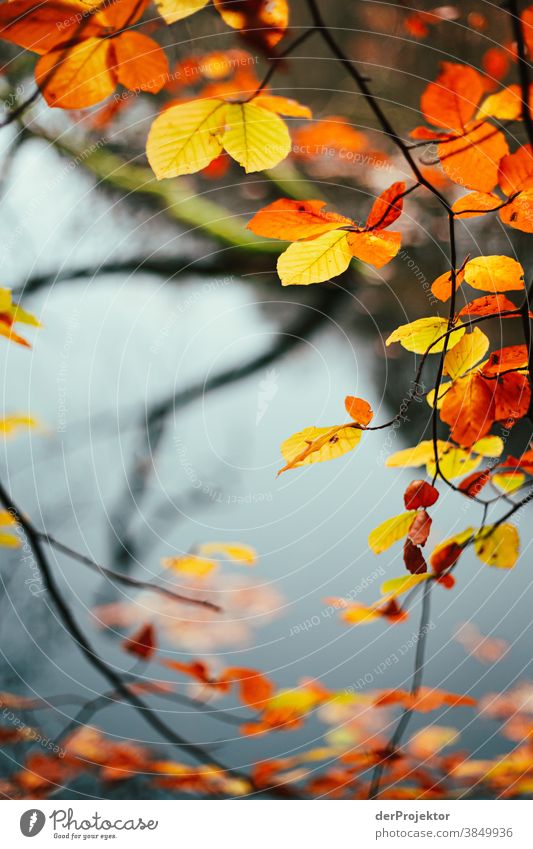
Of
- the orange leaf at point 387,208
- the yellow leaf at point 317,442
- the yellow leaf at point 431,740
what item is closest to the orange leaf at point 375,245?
the orange leaf at point 387,208

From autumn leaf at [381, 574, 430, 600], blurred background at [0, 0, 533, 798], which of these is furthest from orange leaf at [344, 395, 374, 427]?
autumn leaf at [381, 574, 430, 600]

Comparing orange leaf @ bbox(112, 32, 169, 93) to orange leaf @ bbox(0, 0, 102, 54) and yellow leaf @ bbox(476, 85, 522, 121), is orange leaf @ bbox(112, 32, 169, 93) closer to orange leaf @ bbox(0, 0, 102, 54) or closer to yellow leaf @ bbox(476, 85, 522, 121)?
orange leaf @ bbox(0, 0, 102, 54)

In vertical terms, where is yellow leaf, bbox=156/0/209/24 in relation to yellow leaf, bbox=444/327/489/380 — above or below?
above

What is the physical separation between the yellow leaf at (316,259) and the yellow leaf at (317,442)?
97 mm

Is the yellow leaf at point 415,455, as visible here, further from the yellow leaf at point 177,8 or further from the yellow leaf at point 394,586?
the yellow leaf at point 177,8

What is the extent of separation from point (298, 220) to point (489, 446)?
7.8 inches

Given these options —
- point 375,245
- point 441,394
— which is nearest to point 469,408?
point 441,394

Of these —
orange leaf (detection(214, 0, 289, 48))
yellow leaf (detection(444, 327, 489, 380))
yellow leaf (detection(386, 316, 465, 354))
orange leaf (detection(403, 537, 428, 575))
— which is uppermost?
orange leaf (detection(214, 0, 289, 48))

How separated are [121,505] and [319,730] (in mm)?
199

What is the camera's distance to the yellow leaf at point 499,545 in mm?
453

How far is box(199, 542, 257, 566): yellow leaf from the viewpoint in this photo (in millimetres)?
435

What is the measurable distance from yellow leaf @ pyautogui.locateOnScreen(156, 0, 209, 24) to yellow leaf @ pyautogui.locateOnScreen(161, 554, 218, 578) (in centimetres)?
34

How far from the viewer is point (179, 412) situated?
16.9 inches

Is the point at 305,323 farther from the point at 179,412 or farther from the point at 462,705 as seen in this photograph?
the point at 462,705
